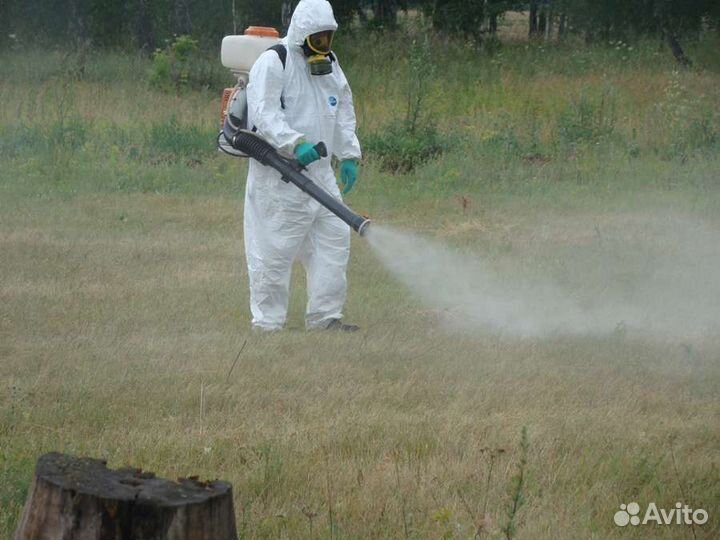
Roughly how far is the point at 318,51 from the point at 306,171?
0.71m

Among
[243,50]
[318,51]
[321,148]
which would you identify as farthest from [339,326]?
[243,50]

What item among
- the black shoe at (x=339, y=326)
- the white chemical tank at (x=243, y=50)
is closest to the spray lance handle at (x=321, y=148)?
the white chemical tank at (x=243, y=50)

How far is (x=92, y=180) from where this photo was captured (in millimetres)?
12945

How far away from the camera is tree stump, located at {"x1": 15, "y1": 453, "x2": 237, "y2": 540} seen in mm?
2977

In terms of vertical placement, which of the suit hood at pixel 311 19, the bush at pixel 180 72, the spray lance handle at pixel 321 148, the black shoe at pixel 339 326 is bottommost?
the bush at pixel 180 72

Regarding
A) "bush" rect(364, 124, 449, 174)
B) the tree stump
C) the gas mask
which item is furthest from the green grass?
the gas mask

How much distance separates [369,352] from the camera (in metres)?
6.96

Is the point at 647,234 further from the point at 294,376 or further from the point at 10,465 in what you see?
the point at 10,465

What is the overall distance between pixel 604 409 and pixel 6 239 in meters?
6.09

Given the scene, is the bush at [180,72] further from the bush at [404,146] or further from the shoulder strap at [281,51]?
the shoulder strap at [281,51]

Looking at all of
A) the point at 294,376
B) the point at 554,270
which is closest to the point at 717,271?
the point at 554,270

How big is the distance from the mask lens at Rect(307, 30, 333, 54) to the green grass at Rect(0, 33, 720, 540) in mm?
1702

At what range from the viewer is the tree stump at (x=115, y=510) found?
298 centimetres

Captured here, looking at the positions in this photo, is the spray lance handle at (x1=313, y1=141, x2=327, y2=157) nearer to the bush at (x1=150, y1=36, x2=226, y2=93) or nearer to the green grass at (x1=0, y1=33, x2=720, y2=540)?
the green grass at (x1=0, y1=33, x2=720, y2=540)
